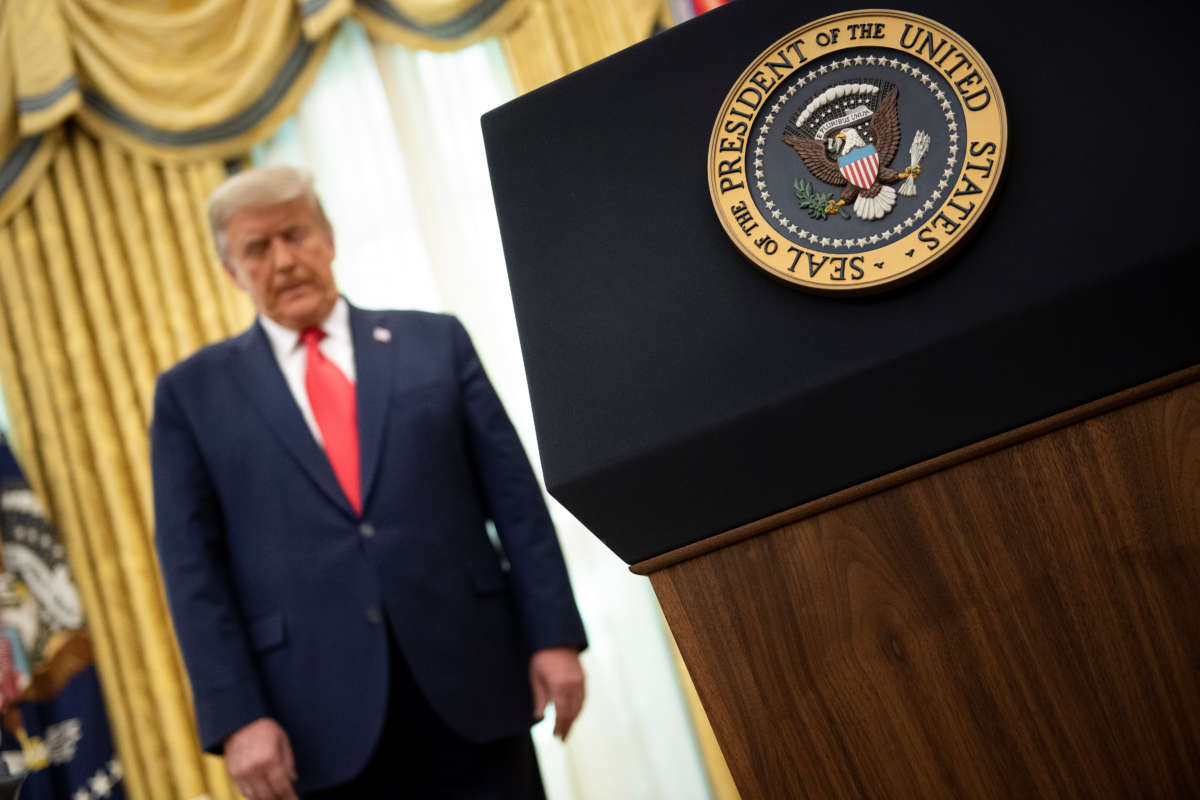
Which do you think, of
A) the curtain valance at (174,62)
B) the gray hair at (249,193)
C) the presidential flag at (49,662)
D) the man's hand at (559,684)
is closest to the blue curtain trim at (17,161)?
the curtain valance at (174,62)

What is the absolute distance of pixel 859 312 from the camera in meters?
0.86

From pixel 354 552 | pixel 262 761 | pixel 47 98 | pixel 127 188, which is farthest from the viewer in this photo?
pixel 127 188

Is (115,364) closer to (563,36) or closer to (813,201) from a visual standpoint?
(563,36)

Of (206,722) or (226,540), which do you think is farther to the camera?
(226,540)

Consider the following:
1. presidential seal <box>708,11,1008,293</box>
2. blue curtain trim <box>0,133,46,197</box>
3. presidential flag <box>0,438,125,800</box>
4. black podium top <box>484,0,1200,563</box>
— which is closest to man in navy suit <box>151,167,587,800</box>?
black podium top <box>484,0,1200,563</box>

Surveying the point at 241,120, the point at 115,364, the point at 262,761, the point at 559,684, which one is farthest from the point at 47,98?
the point at 559,684

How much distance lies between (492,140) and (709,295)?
29cm

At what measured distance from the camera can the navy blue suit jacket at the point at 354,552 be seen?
1602mm

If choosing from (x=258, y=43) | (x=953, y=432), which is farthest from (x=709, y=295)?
(x=258, y=43)

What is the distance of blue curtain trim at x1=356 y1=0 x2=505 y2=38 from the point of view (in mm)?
3051

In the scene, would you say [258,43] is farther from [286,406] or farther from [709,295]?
[709,295]

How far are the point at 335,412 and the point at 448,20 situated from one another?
5.58 feet

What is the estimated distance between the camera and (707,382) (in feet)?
2.84

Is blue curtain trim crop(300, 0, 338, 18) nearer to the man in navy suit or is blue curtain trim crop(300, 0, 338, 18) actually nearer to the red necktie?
the man in navy suit
